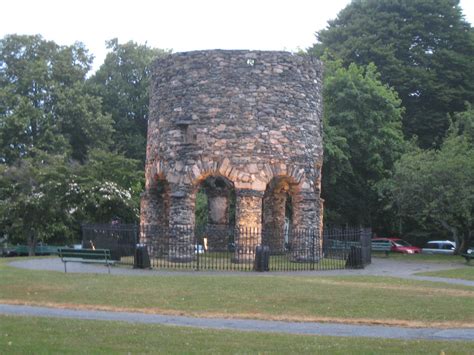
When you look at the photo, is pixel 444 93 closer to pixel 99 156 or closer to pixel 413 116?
pixel 413 116

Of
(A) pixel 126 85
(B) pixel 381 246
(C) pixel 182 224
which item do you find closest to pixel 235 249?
(C) pixel 182 224

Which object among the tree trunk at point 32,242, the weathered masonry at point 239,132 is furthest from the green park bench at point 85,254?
the tree trunk at point 32,242

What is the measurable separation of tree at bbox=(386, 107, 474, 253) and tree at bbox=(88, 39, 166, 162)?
23.9 m

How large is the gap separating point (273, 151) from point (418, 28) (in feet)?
83.0

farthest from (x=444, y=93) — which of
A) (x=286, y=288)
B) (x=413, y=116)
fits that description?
(x=286, y=288)

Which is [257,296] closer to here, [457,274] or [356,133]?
[457,274]

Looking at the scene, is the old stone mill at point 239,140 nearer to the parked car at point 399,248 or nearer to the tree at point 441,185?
the tree at point 441,185

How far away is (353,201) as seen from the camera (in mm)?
41781

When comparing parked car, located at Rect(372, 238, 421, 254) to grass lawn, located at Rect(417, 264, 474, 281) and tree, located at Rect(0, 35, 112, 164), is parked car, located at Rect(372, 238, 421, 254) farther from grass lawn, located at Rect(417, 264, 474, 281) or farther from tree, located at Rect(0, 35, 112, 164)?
tree, located at Rect(0, 35, 112, 164)

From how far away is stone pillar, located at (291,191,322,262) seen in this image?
2636 cm

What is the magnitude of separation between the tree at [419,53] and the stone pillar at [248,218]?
2314 cm

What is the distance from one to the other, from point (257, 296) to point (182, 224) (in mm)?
10253

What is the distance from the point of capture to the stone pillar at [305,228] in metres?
26.4

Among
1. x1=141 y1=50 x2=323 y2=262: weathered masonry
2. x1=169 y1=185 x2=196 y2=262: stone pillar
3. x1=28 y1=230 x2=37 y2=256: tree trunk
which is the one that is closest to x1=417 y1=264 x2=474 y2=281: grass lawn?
x1=141 y1=50 x2=323 y2=262: weathered masonry
